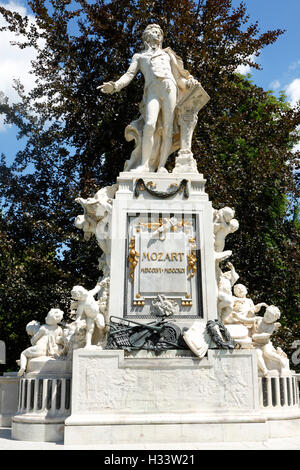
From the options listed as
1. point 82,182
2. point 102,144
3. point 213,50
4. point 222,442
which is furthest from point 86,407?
point 213,50

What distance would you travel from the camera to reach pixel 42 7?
16.4 meters

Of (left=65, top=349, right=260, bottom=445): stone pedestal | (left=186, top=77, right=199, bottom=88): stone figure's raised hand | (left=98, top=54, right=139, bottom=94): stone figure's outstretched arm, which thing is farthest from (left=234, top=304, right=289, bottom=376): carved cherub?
(left=98, top=54, right=139, bottom=94): stone figure's outstretched arm

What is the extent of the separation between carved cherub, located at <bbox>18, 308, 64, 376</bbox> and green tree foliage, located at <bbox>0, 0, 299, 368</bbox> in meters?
6.35

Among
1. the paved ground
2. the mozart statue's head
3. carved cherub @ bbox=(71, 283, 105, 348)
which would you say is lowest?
the paved ground

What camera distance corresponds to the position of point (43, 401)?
746 centimetres

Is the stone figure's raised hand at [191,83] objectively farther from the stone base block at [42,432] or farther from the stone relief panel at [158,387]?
the stone base block at [42,432]

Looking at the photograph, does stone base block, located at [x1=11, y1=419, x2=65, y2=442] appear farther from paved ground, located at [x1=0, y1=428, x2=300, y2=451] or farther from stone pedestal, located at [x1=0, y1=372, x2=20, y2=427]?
stone pedestal, located at [x1=0, y1=372, x2=20, y2=427]

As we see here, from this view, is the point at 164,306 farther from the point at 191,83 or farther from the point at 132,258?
the point at 191,83

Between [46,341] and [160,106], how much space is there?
16.6 feet

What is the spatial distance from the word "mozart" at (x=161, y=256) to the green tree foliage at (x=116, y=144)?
22.4 feet

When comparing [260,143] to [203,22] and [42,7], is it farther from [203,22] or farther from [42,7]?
[42,7]

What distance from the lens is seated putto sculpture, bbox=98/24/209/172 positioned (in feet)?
31.7

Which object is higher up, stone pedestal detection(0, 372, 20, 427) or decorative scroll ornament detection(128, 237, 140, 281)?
decorative scroll ornament detection(128, 237, 140, 281)

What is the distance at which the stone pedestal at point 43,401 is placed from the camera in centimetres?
718
